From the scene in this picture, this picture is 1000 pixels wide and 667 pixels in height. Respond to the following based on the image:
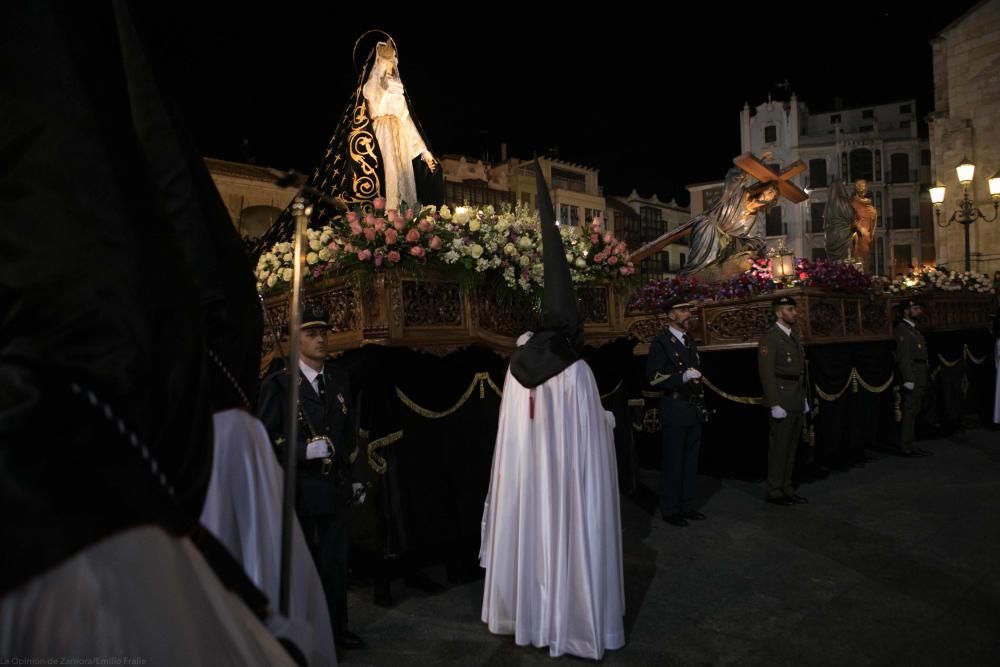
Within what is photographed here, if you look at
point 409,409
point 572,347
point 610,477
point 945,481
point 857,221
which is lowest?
point 945,481

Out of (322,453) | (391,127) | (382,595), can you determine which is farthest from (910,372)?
(322,453)

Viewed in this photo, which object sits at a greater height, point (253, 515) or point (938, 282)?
point (938, 282)

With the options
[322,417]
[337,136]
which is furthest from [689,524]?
[337,136]

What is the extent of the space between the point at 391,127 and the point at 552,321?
3.13 m

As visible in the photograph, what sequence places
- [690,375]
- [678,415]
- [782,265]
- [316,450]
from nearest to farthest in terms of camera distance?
[316,450] < [690,375] < [678,415] < [782,265]

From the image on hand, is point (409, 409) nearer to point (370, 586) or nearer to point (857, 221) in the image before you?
point (370, 586)

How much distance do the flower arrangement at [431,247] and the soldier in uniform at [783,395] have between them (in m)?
3.03

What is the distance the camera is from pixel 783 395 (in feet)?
25.5

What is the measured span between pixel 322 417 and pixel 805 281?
836 cm

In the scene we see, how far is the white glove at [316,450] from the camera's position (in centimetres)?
398

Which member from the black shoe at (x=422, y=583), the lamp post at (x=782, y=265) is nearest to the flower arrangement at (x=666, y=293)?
the lamp post at (x=782, y=265)

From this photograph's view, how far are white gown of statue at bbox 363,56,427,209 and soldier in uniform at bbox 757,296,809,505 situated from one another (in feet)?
16.1

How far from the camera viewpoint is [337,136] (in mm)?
6492

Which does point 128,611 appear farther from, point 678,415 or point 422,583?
point 678,415
